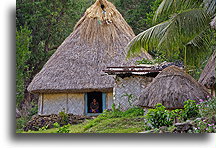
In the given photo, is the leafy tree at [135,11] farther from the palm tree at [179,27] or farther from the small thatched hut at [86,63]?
the palm tree at [179,27]

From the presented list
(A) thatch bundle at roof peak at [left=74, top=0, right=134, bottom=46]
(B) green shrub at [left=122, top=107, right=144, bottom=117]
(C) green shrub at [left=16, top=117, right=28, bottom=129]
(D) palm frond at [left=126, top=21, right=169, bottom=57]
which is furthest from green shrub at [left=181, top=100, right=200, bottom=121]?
(A) thatch bundle at roof peak at [left=74, top=0, right=134, bottom=46]

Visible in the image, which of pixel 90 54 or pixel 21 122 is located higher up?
pixel 90 54

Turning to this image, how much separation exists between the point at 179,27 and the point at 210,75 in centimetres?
66

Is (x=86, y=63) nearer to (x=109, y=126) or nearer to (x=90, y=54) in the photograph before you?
(x=90, y=54)

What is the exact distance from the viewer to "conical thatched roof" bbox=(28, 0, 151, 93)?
17.8 ft

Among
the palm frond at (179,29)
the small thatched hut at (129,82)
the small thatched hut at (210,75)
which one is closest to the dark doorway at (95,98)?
the small thatched hut at (129,82)

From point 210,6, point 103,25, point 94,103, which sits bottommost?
point 94,103

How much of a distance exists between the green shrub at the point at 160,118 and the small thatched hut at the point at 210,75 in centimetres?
76

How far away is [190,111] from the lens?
3.59m

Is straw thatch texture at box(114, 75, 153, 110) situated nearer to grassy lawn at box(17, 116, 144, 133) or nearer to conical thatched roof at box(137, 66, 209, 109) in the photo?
conical thatched roof at box(137, 66, 209, 109)

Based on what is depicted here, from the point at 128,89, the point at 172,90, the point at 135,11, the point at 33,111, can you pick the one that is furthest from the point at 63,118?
the point at 135,11

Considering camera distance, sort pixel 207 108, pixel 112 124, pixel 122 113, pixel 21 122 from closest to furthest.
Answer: pixel 207 108
pixel 21 122
pixel 112 124
pixel 122 113

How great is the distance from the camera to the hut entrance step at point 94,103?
14.6 ft

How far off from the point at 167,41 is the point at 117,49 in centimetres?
190
